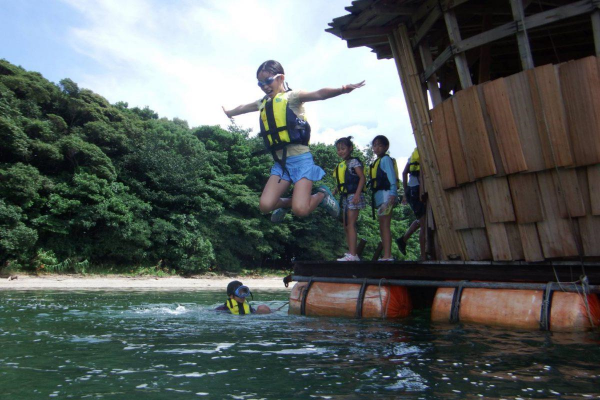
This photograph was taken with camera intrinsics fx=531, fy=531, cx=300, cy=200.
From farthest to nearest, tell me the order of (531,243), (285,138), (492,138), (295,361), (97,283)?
(97,283), (285,138), (492,138), (531,243), (295,361)

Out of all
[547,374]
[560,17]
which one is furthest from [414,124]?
[547,374]

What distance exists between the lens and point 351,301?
7508 mm

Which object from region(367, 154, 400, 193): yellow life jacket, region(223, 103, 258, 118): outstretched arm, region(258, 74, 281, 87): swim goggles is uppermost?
region(258, 74, 281, 87): swim goggles

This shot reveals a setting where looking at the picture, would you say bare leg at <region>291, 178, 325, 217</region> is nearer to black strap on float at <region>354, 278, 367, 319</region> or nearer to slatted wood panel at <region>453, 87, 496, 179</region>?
black strap on float at <region>354, 278, 367, 319</region>

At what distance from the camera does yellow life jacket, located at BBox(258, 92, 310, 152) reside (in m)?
6.92

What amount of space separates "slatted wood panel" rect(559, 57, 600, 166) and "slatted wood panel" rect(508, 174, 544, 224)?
0.57m

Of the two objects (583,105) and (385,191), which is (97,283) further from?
(583,105)

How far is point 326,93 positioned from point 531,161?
252cm

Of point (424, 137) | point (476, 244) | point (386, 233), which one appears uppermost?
point (424, 137)

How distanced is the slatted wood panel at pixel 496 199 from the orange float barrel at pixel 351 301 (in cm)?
173

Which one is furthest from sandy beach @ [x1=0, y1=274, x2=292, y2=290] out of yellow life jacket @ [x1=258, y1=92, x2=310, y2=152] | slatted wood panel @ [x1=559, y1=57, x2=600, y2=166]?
slatted wood panel @ [x1=559, y1=57, x2=600, y2=166]

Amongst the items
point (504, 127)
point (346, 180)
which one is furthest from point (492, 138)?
point (346, 180)

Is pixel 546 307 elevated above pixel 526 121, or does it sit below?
below

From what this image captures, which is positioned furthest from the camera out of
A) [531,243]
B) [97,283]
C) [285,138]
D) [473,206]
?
[97,283]
